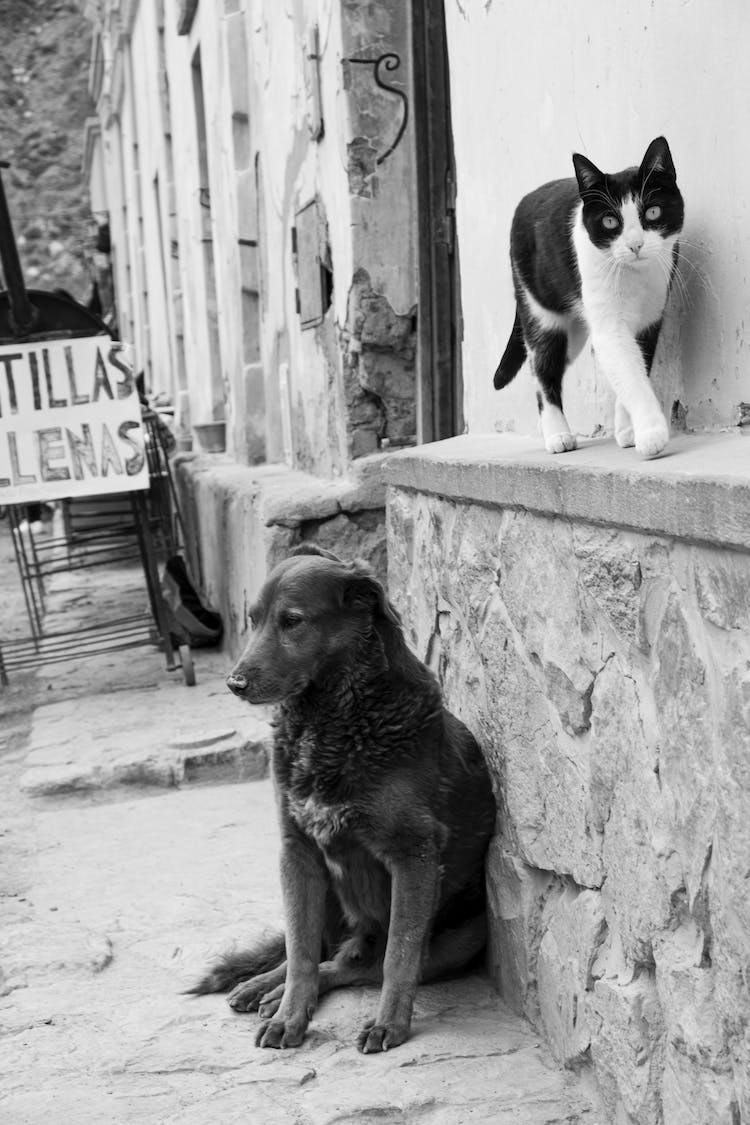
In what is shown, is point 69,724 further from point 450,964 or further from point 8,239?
point 450,964

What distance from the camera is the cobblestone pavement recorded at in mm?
2607

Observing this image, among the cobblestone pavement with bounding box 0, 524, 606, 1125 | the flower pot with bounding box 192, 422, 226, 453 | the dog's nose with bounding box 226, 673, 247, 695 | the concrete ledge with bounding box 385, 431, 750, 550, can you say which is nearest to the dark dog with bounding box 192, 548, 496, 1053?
the dog's nose with bounding box 226, 673, 247, 695

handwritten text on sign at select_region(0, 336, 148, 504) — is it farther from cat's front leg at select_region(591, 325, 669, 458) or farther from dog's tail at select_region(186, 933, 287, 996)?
cat's front leg at select_region(591, 325, 669, 458)

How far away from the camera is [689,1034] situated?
2072 mm

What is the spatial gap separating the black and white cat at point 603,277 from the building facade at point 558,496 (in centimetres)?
8

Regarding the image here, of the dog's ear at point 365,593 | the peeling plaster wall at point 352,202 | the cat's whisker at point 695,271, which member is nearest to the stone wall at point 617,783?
the dog's ear at point 365,593

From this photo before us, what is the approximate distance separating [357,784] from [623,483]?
3.36 feet

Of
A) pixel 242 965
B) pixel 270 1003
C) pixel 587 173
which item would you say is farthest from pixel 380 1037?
pixel 587 173

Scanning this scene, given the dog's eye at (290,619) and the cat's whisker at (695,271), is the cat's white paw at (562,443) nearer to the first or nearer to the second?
the cat's whisker at (695,271)

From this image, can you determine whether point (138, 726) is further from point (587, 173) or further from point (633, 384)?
point (587, 173)

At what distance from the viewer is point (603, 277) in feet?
7.79

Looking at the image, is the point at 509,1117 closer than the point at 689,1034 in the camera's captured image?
No

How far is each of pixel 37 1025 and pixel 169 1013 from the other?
0.30 metres

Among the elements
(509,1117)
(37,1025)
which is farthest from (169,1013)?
(509,1117)
